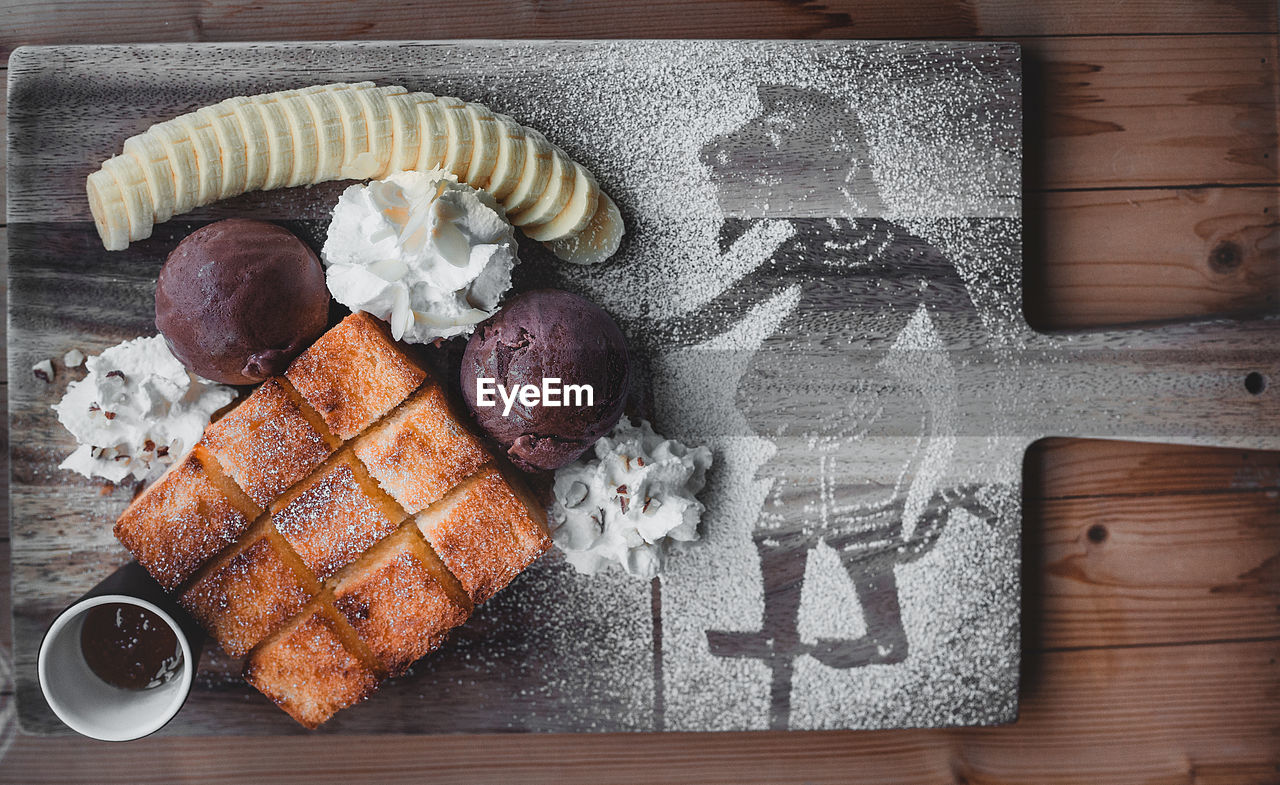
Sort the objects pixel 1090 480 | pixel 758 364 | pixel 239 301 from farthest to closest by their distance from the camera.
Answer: pixel 1090 480, pixel 758 364, pixel 239 301

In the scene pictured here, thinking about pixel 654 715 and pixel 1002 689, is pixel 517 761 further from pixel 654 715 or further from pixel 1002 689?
pixel 1002 689

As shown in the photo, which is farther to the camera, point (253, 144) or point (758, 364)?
point (758, 364)

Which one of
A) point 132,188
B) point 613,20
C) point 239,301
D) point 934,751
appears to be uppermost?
point 613,20

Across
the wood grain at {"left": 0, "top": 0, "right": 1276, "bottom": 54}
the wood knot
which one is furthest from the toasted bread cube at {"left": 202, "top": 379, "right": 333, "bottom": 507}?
the wood knot

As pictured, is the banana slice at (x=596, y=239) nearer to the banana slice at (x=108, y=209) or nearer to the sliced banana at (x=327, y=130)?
the sliced banana at (x=327, y=130)

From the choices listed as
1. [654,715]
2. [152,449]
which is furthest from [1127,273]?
[152,449]

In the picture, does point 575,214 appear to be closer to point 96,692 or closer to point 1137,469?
point 96,692

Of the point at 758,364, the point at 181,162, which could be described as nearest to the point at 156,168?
the point at 181,162
